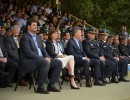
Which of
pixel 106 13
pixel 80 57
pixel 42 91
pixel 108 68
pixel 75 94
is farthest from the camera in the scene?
pixel 106 13

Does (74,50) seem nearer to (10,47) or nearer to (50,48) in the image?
(50,48)

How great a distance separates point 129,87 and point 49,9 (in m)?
9.13

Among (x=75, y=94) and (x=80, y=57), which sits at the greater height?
(x=80, y=57)

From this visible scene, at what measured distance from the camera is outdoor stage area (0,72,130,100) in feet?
27.7

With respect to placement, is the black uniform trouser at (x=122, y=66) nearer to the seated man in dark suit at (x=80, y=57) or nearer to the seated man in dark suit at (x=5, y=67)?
the seated man in dark suit at (x=80, y=57)

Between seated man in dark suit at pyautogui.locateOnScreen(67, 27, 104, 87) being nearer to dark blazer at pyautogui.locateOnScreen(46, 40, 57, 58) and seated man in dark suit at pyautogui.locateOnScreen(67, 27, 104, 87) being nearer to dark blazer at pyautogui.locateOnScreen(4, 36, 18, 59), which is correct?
dark blazer at pyautogui.locateOnScreen(46, 40, 57, 58)

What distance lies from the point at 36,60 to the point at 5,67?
938 mm

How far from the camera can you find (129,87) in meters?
10.7

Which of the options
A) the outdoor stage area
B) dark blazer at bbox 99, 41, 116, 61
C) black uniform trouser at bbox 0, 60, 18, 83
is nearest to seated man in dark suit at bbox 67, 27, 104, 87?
the outdoor stage area

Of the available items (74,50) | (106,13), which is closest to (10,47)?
(74,50)

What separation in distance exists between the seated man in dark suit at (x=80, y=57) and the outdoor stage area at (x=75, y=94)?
0.33 m

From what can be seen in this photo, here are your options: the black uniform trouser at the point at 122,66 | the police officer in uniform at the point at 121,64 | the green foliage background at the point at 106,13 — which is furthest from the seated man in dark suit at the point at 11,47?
the green foliage background at the point at 106,13

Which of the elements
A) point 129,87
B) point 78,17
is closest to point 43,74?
point 129,87

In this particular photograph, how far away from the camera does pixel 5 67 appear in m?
9.33
